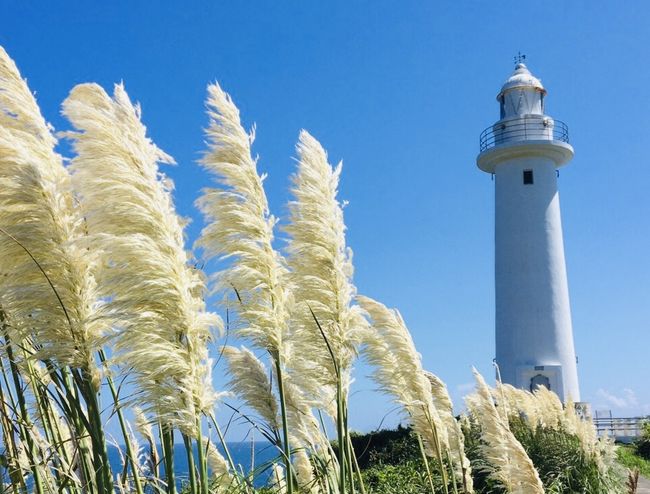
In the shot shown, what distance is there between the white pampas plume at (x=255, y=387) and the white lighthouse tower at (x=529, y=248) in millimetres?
16880

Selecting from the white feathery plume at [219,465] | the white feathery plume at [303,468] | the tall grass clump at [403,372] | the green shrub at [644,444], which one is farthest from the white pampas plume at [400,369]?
the green shrub at [644,444]

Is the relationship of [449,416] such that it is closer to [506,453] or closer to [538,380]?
[506,453]

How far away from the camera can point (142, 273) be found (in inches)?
93.0

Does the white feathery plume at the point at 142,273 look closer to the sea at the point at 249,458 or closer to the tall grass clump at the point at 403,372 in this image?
the sea at the point at 249,458

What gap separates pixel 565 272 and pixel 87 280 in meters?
19.4

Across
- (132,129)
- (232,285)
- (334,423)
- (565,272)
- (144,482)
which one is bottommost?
(144,482)

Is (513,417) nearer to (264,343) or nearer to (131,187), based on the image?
(264,343)

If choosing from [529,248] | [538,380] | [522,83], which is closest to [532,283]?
[529,248]

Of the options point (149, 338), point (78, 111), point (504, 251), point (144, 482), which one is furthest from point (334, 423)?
point (504, 251)

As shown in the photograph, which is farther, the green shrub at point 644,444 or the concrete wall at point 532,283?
the concrete wall at point 532,283

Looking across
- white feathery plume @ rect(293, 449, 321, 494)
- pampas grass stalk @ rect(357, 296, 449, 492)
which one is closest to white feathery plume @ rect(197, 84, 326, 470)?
pampas grass stalk @ rect(357, 296, 449, 492)

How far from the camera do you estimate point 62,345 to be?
2350mm

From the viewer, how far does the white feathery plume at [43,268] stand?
2354 millimetres

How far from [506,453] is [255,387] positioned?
1368mm
